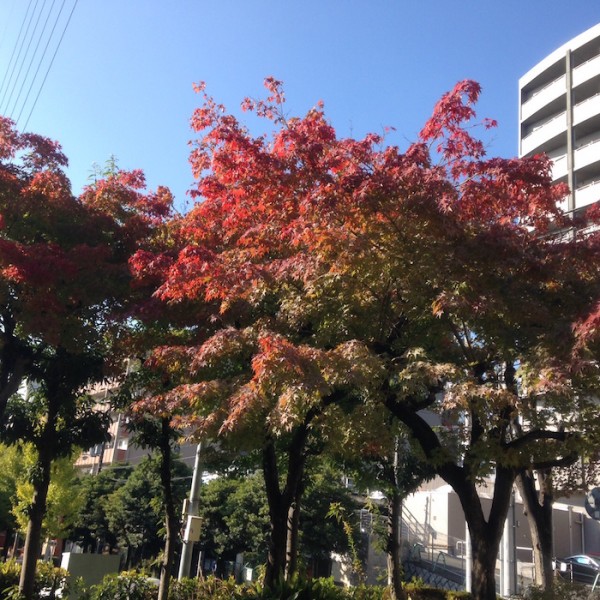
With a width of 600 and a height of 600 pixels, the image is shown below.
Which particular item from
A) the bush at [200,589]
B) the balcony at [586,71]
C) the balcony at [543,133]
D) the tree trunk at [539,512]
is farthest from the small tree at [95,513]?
the balcony at [586,71]

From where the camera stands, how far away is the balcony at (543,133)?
35469 millimetres

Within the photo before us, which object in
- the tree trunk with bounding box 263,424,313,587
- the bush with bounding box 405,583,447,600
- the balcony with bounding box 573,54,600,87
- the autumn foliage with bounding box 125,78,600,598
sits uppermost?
the balcony with bounding box 573,54,600,87

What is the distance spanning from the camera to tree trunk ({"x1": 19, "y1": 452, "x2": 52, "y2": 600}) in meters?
11.3

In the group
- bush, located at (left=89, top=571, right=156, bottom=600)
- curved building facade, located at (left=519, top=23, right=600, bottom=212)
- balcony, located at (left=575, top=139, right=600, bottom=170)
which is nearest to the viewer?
bush, located at (left=89, top=571, right=156, bottom=600)

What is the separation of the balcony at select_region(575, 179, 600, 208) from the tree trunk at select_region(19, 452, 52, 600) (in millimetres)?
28942

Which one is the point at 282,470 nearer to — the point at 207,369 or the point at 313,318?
the point at 207,369

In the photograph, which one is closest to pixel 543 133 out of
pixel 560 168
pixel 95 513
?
pixel 560 168

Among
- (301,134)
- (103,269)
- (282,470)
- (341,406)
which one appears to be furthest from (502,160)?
(282,470)

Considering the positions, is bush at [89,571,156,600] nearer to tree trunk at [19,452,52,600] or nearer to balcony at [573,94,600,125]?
tree trunk at [19,452,52,600]

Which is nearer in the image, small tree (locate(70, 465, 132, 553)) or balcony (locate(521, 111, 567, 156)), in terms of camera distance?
small tree (locate(70, 465, 132, 553))

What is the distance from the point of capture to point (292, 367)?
22.3 feet

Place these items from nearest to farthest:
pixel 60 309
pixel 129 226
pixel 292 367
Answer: pixel 292 367 → pixel 60 309 → pixel 129 226

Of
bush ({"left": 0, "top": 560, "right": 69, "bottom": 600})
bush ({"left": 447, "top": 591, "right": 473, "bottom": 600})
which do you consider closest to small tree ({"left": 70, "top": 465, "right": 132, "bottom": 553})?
bush ({"left": 0, "top": 560, "right": 69, "bottom": 600})

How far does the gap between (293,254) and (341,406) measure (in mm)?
2862
